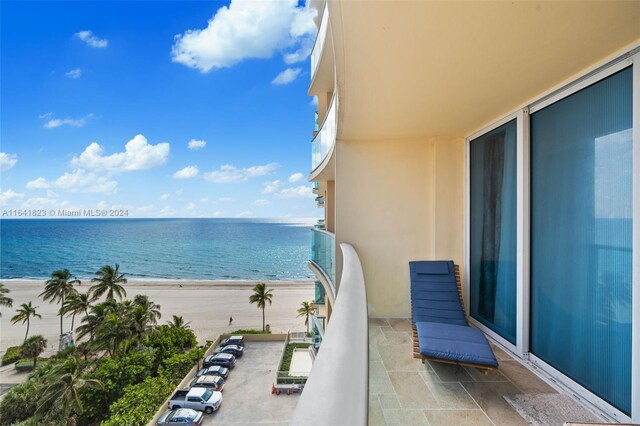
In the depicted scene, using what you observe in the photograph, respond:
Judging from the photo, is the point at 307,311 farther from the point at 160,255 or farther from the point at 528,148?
the point at 160,255

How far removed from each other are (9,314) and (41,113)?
81537 millimetres

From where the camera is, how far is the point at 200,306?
86.0 ft

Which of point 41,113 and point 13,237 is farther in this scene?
point 41,113

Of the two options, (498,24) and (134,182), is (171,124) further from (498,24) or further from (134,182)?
Result: (498,24)

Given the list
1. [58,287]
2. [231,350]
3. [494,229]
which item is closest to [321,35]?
[494,229]

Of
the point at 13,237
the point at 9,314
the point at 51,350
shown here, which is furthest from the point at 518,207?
the point at 13,237

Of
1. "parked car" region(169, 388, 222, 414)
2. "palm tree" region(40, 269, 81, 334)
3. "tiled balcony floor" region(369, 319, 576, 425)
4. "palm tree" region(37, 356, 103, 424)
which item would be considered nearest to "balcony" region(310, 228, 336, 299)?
"tiled balcony floor" region(369, 319, 576, 425)

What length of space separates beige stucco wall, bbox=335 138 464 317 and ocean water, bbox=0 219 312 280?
117 ft

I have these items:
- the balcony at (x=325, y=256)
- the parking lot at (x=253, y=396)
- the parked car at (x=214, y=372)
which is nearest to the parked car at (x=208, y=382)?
the parking lot at (x=253, y=396)

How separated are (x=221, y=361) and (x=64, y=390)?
6228 mm

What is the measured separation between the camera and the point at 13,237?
72125 mm

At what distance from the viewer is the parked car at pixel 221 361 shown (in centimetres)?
1521

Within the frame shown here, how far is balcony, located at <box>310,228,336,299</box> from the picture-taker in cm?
542

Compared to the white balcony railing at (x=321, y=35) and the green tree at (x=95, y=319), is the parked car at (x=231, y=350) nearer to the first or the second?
the green tree at (x=95, y=319)
